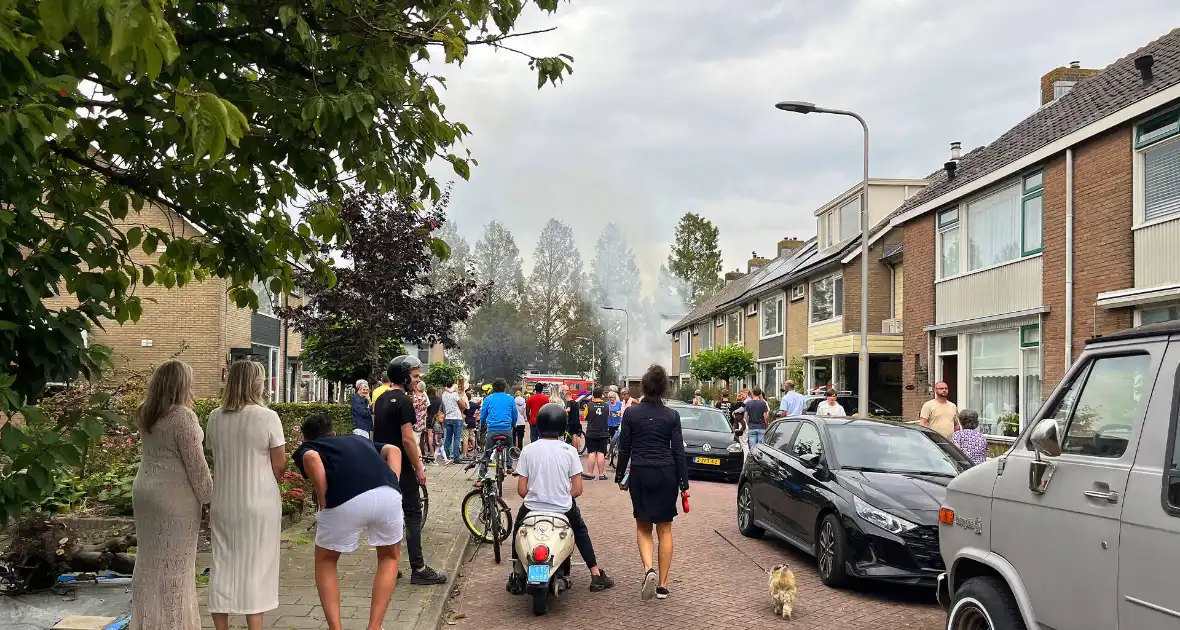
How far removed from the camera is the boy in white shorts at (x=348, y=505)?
5.38m

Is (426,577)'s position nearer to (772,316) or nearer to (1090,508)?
(1090,508)

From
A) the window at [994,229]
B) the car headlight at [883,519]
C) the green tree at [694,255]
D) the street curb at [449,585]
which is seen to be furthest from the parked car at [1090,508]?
the green tree at [694,255]

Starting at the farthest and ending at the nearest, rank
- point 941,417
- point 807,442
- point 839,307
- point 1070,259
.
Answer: point 839,307 → point 1070,259 → point 941,417 → point 807,442

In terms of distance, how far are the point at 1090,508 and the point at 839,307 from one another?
2681 centimetres

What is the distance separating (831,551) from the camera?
25.8 ft

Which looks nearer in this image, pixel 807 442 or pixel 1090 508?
pixel 1090 508

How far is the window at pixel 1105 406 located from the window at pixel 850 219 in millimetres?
27341

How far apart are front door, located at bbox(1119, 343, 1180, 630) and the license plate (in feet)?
13.2

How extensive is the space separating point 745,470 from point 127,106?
25.7ft

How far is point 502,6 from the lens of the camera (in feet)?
19.7

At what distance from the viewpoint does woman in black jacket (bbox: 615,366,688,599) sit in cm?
739

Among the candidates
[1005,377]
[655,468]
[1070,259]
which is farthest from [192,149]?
[1005,377]

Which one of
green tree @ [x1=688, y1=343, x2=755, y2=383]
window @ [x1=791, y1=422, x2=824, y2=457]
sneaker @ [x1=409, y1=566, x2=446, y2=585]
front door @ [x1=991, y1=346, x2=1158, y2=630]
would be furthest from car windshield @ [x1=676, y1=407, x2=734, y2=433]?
green tree @ [x1=688, y1=343, x2=755, y2=383]

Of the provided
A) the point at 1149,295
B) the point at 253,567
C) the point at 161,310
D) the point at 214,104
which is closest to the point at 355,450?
the point at 253,567
